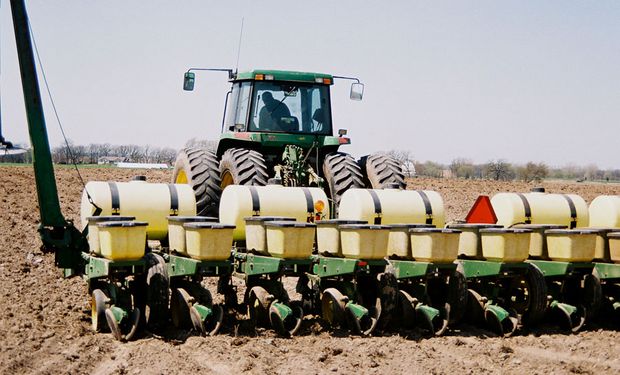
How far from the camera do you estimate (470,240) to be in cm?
904

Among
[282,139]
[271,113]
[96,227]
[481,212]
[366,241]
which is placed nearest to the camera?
[366,241]

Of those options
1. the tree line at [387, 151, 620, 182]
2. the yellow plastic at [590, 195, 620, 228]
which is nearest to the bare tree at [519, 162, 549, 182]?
the tree line at [387, 151, 620, 182]

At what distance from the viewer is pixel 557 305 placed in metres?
9.23

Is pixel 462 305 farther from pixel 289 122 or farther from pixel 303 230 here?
pixel 289 122

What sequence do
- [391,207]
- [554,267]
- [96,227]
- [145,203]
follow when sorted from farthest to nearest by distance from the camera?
[391,207] → [145,203] → [554,267] → [96,227]

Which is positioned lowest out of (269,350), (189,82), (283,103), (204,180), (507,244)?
(269,350)

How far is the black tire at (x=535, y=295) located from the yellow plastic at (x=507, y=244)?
0.76ft

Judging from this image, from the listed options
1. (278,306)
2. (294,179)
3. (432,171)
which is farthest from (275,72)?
(432,171)

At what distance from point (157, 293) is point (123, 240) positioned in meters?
0.66

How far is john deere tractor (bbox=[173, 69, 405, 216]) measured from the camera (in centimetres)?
1052

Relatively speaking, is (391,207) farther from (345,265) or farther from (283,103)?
(283,103)

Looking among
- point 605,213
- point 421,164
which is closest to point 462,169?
point 421,164

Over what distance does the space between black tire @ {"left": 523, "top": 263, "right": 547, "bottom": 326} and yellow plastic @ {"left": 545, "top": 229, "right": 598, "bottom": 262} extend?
1.30ft

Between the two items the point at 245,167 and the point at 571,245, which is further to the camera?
the point at 245,167
